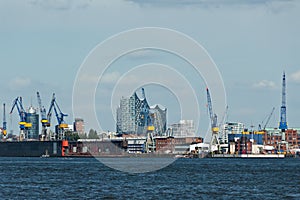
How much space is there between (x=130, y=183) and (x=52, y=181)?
357 inches

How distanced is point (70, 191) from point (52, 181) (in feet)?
53.3

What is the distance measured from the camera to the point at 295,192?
233 ft

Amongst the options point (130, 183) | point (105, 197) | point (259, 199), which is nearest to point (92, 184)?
point (130, 183)

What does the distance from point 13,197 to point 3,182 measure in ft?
63.4

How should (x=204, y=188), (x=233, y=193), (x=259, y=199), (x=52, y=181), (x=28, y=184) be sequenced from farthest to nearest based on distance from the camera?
(x=52, y=181), (x=28, y=184), (x=204, y=188), (x=233, y=193), (x=259, y=199)

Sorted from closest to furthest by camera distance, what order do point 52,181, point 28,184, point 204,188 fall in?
point 204,188, point 28,184, point 52,181

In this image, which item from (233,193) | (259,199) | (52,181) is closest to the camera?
(259,199)

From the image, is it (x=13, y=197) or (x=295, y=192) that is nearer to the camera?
(x=13, y=197)

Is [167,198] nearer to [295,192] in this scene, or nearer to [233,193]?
[233,193]

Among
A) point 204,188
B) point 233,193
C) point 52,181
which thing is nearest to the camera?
point 233,193

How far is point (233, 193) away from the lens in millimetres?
69125

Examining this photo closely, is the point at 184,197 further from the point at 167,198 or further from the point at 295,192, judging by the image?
the point at 295,192

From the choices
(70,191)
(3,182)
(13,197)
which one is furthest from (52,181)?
(13,197)

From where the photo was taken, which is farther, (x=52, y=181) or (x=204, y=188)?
(x=52, y=181)
